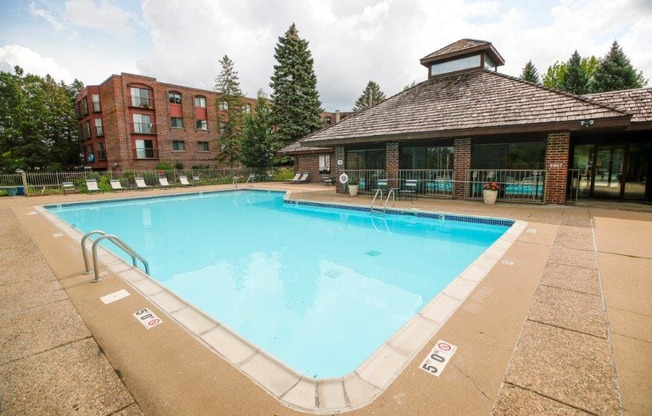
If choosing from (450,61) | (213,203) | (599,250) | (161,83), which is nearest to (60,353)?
(599,250)

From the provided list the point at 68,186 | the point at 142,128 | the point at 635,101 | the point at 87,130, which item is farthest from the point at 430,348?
the point at 87,130

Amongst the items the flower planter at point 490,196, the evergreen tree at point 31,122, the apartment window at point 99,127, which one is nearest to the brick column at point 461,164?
the flower planter at point 490,196

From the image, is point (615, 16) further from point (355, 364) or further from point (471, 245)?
point (355, 364)

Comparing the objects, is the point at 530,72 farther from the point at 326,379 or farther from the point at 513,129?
the point at 326,379

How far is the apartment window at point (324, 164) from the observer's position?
22444mm

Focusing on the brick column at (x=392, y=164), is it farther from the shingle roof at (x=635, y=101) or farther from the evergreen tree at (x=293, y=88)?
the evergreen tree at (x=293, y=88)

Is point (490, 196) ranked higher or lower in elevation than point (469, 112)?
lower

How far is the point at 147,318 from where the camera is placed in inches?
127

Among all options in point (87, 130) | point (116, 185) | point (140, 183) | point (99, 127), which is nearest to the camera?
point (116, 185)

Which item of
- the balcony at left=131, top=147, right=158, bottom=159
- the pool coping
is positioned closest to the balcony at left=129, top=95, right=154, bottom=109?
the balcony at left=131, top=147, right=158, bottom=159

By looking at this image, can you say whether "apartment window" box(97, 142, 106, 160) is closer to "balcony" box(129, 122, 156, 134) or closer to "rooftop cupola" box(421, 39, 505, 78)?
"balcony" box(129, 122, 156, 134)

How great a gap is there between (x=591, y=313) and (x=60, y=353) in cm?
524

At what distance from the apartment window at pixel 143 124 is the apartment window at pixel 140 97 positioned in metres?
0.97

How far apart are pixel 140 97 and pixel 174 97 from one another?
3054mm
